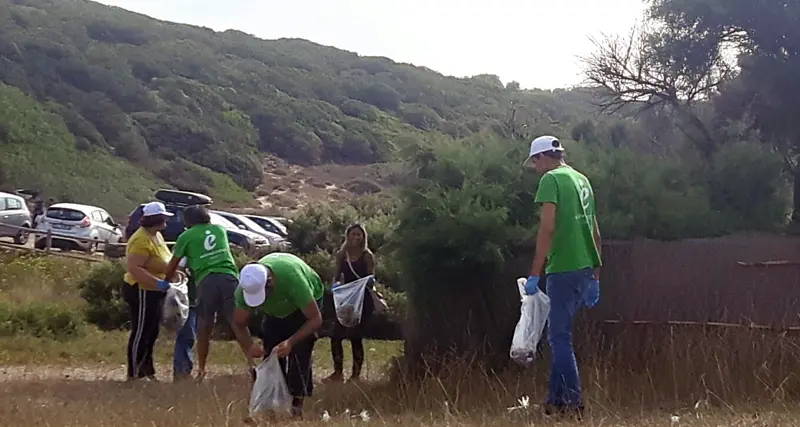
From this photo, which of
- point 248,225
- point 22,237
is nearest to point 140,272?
point 22,237

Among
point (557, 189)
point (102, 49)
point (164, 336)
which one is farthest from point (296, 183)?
point (557, 189)

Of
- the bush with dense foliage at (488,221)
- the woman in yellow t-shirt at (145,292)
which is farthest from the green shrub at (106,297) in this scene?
the bush with dense foliage at (488,221)

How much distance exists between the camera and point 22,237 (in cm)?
2519

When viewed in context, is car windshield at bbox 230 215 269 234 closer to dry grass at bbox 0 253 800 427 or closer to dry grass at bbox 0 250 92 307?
dry grass at bbox 0 250 92 307

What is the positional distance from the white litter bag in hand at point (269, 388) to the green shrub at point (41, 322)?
7.23 m

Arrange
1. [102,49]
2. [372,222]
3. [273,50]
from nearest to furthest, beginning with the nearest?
[372,222] < [102,49] < [273,50]

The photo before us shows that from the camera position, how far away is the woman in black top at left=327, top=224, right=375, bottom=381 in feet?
33.2

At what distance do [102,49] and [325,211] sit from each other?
154ft

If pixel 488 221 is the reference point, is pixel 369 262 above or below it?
below

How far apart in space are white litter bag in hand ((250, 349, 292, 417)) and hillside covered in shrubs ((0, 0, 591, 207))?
29360mm

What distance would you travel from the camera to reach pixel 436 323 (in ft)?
31.0

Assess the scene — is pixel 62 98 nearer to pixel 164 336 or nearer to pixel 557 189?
pixel 164 336

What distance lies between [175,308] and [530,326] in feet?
13.0

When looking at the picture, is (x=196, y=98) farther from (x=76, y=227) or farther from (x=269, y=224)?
(x=76, y=227)
